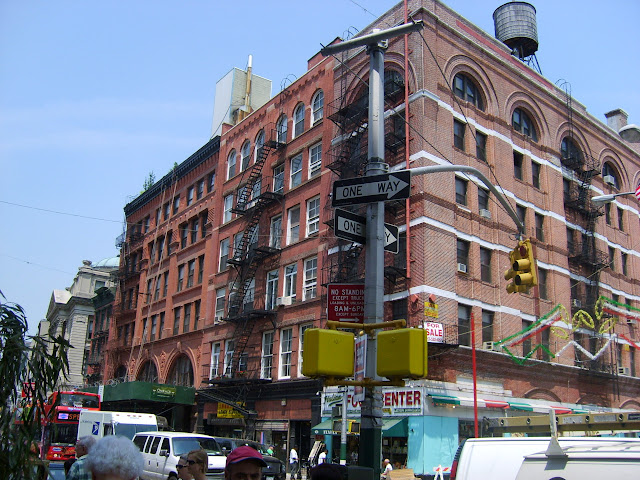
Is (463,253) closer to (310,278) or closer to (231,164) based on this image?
(310,278)

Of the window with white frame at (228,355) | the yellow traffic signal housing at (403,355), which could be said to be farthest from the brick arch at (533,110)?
the yellow traffic signal housing at (403,355)

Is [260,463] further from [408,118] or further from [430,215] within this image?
[408,118]

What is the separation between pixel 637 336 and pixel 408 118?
21.2 metres

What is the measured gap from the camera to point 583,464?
5.40 metres

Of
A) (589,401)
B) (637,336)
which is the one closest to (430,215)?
(589,401)

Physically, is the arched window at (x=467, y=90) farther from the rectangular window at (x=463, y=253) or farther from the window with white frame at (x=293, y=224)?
the window with white frame at (x=293, y=224)

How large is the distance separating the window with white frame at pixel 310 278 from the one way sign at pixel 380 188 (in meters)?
25.1

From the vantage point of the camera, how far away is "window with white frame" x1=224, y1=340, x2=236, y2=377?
126 feet

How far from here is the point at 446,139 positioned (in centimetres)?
3050

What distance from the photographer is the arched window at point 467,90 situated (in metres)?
32.6

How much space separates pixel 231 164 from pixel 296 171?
349 inches

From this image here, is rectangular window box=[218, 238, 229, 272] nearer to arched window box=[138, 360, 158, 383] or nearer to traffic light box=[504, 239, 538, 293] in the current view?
arched window box=[138, 360, 158, 383]

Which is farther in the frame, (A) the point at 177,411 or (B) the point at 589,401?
(A) the point at 177,411

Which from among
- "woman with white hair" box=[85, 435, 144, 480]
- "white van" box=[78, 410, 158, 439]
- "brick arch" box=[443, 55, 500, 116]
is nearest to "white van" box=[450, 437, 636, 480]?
"woman with white hair" box=[85, 435, 144, 480]
